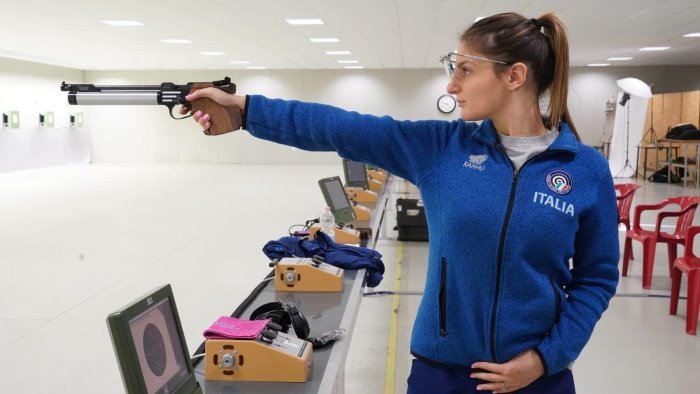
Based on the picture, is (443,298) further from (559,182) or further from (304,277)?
(304,277)

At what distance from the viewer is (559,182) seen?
4.32ft

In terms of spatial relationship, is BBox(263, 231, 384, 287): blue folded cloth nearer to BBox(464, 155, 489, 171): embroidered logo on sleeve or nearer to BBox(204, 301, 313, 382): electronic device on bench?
BBox(204, 301, 313, 382): electronic device on bench

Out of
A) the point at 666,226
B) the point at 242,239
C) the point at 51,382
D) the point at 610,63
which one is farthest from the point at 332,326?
the point at 610,63

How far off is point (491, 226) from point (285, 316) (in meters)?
1.05

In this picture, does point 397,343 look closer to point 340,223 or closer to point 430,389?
point 340,223

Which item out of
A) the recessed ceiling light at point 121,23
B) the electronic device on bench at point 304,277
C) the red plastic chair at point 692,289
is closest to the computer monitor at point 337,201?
the electronic device on bench at point 304,277

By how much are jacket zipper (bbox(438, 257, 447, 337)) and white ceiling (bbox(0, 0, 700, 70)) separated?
8775mm

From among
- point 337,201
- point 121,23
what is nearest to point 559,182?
point 337,201

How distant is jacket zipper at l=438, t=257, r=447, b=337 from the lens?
1.36 meters

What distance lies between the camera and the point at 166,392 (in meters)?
1.41

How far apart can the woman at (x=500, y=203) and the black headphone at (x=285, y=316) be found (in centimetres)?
70

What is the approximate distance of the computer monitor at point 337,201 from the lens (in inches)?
171

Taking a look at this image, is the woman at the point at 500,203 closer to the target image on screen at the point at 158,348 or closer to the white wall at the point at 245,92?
the target image on screen at the point at 158,348

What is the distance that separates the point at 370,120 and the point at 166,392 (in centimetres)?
75
